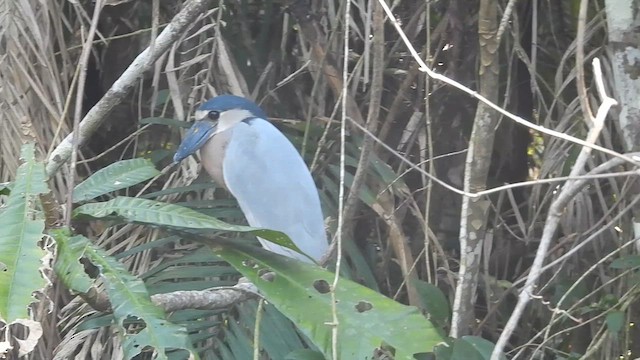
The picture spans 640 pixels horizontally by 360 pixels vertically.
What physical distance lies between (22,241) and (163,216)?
0.23 m

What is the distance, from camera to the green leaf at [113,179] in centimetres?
154

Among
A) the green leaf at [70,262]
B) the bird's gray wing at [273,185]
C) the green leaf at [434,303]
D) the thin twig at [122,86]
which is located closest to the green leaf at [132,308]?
the green leaf at [70,262]

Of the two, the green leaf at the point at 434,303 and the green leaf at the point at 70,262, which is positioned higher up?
the green leaf at the point at 70,262

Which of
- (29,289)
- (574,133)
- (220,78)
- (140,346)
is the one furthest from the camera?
(220,78)

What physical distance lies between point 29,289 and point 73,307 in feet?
3.44

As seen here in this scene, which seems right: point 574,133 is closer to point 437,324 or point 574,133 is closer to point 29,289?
point 437,324

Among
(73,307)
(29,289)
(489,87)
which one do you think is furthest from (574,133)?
(29,289)

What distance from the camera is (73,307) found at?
84.9 inches

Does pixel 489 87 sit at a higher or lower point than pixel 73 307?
higher

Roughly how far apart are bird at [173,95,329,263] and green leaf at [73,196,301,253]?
2.56ft

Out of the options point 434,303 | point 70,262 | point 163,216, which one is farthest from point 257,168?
point 70,262

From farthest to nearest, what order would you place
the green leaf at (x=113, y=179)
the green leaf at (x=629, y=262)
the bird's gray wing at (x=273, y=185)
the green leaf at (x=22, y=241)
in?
the bird's gray wing at (x=273, y=185) → the green leaf at (x=629, y=262) → the green leaf at (x=113, y=179) → the green leaf at (x=22, y=241)

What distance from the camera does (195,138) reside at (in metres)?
2.26

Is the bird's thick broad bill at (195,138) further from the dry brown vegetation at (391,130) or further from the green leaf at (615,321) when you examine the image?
the green leaf at (615,321)
